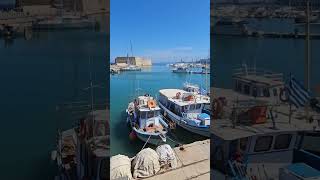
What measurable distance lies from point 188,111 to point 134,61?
6.05 metres

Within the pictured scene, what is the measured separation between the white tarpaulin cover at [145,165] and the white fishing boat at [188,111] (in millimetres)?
6375

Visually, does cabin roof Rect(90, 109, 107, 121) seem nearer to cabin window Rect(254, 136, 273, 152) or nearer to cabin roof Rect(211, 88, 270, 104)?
cabin roof Rect(211, 88, 270, 104)

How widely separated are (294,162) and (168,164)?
436 centimetres

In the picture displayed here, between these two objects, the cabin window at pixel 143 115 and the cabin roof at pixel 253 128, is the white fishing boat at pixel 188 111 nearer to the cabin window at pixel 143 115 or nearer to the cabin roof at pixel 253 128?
the cabin window at pixel 143 115

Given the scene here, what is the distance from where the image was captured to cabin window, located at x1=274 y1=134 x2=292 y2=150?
2.48 m

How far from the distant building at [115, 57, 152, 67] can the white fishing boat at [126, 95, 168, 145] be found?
3728 mm

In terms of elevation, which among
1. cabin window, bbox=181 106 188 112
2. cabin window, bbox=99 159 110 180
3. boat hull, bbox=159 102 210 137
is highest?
cabin window, bbox=99 159 110 180

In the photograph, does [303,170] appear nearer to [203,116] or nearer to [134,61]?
[203,116]

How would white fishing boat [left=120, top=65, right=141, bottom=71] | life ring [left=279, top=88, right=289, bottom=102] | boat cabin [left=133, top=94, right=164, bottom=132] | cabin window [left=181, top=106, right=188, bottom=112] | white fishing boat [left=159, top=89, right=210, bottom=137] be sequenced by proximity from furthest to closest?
white fishing boat [left=120, top=65, right=141, bottom=71]
cabin window [left=181, top=106, right=188, bottom=112]
boat cabin [left=133, top=94, right=164, bottom=132]
white fishing boat [left=159, top=89, right=210, bottom=137]
life ring [left=279, top=88, right=289, bottom=102]

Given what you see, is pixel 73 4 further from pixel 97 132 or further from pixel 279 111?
pixel 279 111

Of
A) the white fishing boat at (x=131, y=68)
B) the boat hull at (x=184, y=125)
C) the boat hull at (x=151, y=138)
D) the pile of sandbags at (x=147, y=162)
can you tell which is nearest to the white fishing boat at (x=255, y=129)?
the pile of sandbags at (x=147, y=162)

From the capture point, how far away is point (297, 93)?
2.42 metres

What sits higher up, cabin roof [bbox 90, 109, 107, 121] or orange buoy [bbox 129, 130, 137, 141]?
cabin roof [bbox 90, 109, 107, 121]

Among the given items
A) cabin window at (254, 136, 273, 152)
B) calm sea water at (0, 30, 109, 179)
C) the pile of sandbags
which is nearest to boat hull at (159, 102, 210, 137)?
the pile of sandbags
